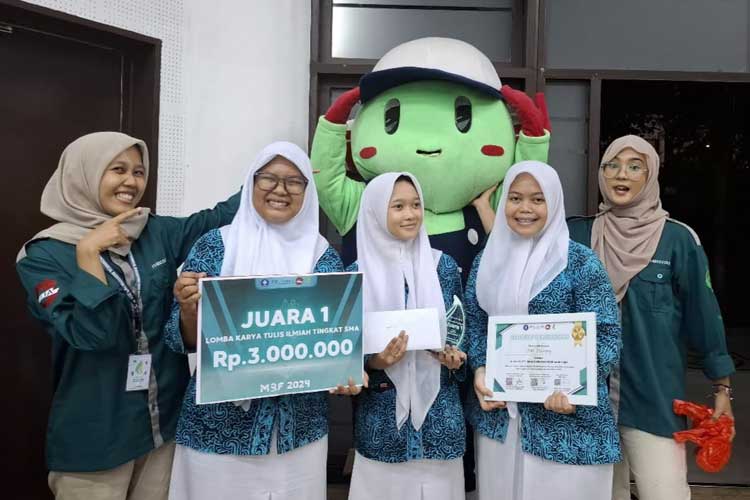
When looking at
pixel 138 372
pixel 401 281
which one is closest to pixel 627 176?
pixel 401 281

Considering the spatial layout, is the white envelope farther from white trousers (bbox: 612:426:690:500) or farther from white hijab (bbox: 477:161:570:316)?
white trousers (bbox: 612:426:690:500)

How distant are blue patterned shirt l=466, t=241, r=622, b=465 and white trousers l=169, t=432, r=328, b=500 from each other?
2.03ft

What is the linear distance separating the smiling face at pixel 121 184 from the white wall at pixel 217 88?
3.51 feet

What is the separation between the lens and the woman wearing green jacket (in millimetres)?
1798

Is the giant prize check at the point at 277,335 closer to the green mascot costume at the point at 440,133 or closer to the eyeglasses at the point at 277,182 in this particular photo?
the eyeglasses at the point at 277,182

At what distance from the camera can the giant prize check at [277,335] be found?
1679mm

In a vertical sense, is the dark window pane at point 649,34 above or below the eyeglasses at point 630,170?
above

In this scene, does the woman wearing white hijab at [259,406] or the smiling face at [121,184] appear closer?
the woman wearing white hijab at [259,406]

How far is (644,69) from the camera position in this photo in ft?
11.4

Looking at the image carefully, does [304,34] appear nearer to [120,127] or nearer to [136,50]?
[136,50]

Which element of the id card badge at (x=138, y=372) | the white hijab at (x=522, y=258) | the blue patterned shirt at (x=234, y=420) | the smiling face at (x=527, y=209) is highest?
the smiling face at (x=527, y=209)

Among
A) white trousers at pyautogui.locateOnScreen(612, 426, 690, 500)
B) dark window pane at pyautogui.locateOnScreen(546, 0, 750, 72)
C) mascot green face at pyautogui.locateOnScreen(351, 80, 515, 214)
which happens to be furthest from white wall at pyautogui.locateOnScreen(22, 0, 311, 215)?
white trousers at pyautogui.locateOnScreen(612, 426, 690, 500)

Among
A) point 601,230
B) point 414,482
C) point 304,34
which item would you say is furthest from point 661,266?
point 304,34

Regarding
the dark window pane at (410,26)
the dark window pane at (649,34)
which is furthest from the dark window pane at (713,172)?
the dark window pane at (410,26)
